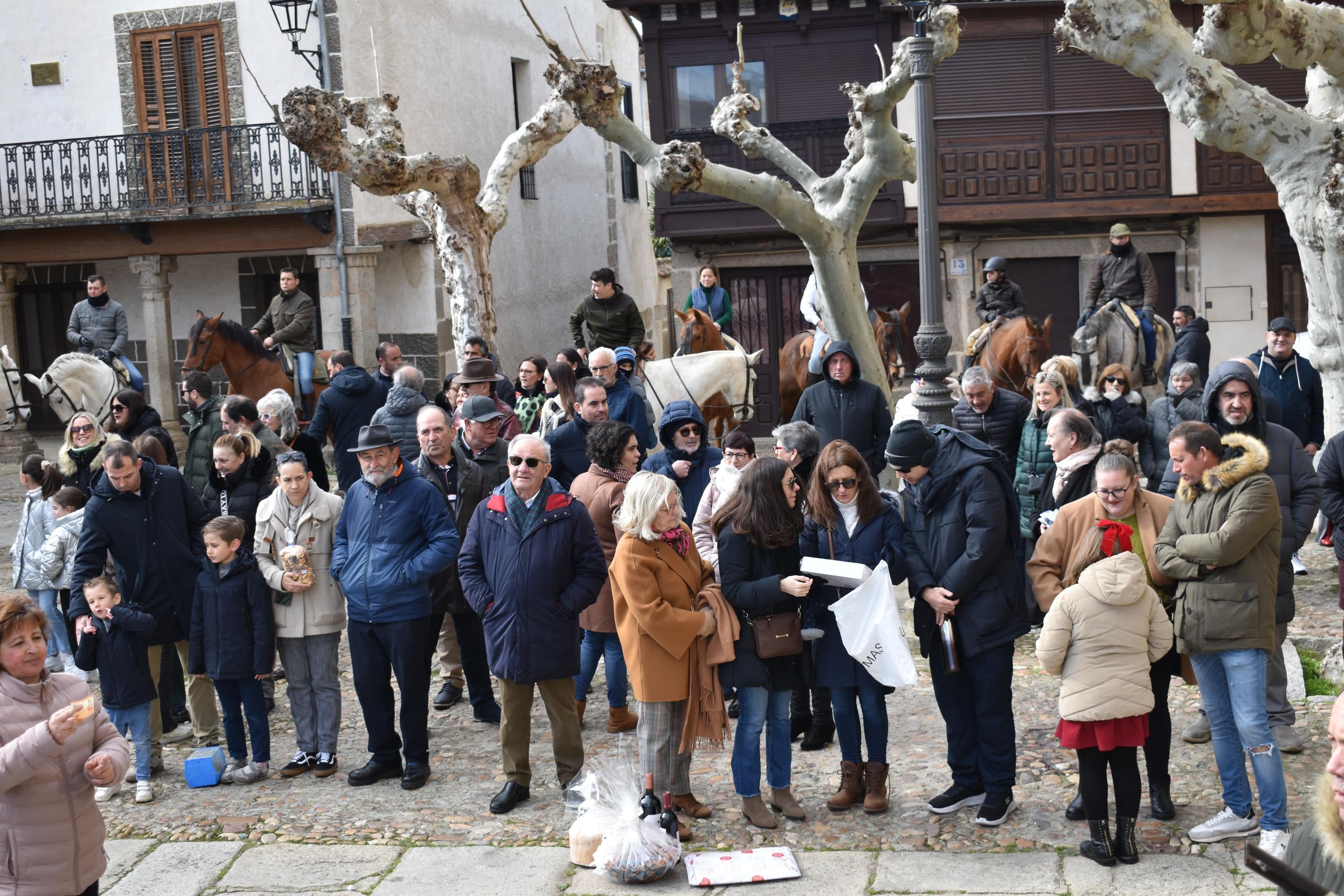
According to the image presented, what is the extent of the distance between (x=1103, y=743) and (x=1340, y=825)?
97.6 inches

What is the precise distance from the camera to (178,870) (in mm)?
6457

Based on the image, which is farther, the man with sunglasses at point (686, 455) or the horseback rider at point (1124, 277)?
the horseback rider at point (1124, 277)

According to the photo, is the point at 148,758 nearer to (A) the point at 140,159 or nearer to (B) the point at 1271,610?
(B) the point at 1271,610

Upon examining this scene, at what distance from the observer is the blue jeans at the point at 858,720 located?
6.39 metres

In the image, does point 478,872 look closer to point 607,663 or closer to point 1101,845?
point 607,663

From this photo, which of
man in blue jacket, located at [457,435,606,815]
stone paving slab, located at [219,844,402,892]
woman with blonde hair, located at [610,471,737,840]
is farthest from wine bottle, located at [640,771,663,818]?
stone paving slab, located at [219,844,402,892]

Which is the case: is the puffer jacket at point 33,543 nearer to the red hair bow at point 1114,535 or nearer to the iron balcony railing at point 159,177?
the red hair bow at point 1114,535

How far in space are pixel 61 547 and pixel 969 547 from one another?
521 cm

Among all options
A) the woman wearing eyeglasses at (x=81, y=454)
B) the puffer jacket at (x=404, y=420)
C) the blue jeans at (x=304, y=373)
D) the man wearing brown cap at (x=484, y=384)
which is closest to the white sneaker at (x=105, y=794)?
the woman wearing eyeglasses at (x=81, y=454)

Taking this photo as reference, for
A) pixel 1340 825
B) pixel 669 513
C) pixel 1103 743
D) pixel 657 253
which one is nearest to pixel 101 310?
pixel 669 513

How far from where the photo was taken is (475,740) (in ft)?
26.3

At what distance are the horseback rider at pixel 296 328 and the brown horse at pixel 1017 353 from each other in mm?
7887

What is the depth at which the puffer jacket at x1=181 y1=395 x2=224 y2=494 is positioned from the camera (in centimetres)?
948

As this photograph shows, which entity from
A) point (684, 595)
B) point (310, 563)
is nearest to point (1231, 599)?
point (684, 595)
